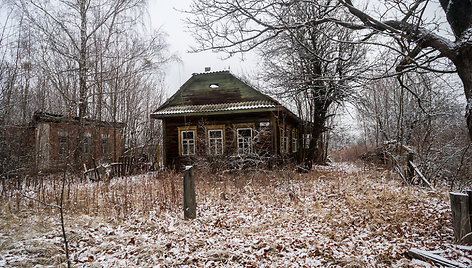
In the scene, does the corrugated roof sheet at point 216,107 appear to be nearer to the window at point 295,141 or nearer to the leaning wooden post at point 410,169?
the leaning wooden post at point 410,169

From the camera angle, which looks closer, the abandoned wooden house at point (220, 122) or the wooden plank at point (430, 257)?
the wooden plank at point (430, 257)

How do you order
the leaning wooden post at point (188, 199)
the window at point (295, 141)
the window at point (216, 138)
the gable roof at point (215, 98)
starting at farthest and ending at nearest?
1. the window at point (295, 141)
2. the window at point (216, 138)
3. the gable roof at point (215, 98)
4. the leaning wooden post at point (188, 199)

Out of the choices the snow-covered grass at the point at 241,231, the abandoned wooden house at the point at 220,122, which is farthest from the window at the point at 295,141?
the snow-covered grass at the point at 241,231

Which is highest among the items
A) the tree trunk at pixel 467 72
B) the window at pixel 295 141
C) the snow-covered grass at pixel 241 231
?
the tree trunk at pixel 467 72

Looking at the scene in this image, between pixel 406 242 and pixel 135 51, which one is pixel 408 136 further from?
pixel 135 51

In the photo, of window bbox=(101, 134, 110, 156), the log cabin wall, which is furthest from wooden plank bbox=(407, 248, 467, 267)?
window bbox=(101, 134, 110, 156)

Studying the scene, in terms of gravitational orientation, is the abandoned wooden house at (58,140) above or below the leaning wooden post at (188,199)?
above

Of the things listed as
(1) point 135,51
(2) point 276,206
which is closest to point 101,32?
(1) point 135,51

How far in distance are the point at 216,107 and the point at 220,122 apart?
0.82 m

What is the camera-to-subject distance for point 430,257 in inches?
133

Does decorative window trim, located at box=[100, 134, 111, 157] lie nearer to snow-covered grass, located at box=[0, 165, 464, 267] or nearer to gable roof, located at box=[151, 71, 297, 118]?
gable roof, located at box=[151, 71, 297, 118]

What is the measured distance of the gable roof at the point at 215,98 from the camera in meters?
12.4

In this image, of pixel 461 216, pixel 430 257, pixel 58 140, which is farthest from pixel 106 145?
pixel 461 216

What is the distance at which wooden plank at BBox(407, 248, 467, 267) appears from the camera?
3248mm
